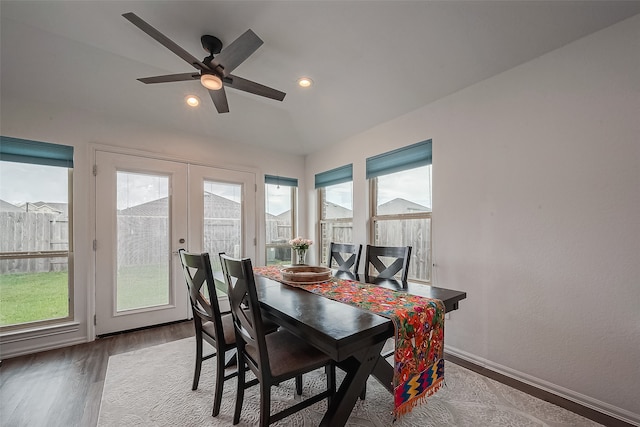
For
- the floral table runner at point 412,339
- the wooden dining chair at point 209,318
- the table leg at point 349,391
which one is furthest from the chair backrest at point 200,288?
the table leg at point 349,391

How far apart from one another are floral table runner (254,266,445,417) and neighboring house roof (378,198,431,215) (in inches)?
57.9

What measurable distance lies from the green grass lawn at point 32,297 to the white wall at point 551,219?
3666 mm

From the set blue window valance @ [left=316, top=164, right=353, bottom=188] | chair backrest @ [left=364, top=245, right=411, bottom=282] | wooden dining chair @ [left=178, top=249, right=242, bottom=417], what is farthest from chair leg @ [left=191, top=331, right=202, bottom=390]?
blue window valance @ [left=316, top=164, right=353, bottom=188]

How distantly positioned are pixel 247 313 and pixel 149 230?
92.2 inches

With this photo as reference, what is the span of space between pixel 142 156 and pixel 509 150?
3.59 meters

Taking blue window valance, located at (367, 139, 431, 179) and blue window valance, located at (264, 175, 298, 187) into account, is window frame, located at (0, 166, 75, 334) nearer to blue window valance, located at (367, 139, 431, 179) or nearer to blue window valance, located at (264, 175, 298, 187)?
blue window valance, located at (264, 175, 298, 187)

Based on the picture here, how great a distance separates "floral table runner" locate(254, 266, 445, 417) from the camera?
1273mm

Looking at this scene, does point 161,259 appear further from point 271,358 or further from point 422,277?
point 422,277

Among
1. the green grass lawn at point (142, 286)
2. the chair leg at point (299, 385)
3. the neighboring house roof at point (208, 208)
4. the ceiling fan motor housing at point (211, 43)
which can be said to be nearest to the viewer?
the chair leg at point (299, 385)

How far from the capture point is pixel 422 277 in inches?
111

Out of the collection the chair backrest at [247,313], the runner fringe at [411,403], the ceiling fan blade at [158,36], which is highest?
the ceiling fan blade at [158,36]

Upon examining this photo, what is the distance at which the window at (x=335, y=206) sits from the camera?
3.76 m

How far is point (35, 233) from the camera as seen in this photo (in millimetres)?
2613

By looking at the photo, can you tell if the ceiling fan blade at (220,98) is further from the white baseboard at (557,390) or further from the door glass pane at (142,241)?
the white baseboard at (557,390)
